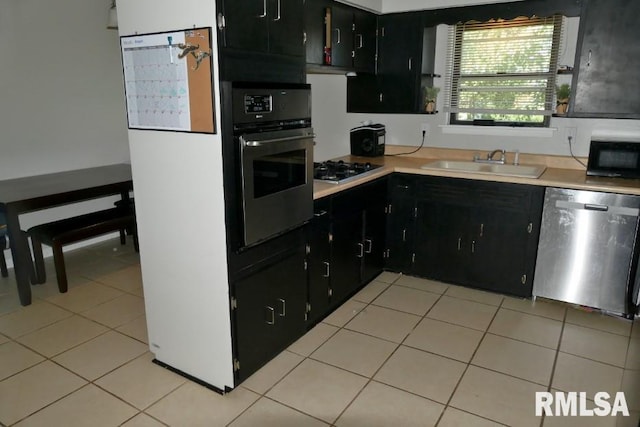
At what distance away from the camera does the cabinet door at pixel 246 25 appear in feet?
6.25

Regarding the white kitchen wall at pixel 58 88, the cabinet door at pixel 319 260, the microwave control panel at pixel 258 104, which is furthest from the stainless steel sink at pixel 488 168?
the white kitchen wall at pixel 58 88

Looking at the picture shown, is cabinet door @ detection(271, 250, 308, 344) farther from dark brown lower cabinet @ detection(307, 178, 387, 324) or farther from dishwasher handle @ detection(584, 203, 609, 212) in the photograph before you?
dishwasher handle @ detection(584, 203, 609, 212)

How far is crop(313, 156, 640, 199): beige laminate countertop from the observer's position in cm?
282

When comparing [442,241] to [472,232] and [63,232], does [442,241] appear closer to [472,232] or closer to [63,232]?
[472,232]

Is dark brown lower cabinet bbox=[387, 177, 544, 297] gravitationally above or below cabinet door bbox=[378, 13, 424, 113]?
below

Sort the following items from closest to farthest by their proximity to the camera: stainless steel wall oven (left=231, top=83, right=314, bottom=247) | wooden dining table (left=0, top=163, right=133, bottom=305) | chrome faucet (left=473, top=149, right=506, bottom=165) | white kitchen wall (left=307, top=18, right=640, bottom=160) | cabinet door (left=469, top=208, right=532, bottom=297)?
stainless steel wall oven (left=231, top=83, right=314, bottom=247)
wooden dining table (left=0, top=163, right=133, bottom=305)
cabinet door (left=469, top=208, right=532, bottom=297)
white kitchen wall (left=307, top=18, right=640, bottom=160)
chrome faucet (left=473, top=149, right=506, bottom=165)

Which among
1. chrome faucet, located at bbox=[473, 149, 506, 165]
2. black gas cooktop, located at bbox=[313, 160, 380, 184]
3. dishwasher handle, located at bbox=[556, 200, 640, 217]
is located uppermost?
chrome faucet, located at bbox=[473, 149, 506, 165]

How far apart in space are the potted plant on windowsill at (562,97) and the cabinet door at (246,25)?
2.30 m

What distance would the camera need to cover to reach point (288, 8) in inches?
89.3

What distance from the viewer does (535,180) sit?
3.04 meters

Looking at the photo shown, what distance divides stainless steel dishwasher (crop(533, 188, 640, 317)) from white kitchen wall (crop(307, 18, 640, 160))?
0.67 m

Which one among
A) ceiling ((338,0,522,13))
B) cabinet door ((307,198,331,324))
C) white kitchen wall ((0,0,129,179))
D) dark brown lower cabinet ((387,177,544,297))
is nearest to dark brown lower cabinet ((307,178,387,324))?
cabinet door ((307,198,331,324))

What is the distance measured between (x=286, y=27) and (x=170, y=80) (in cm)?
66

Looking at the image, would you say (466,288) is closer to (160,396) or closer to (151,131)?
(160,396)
